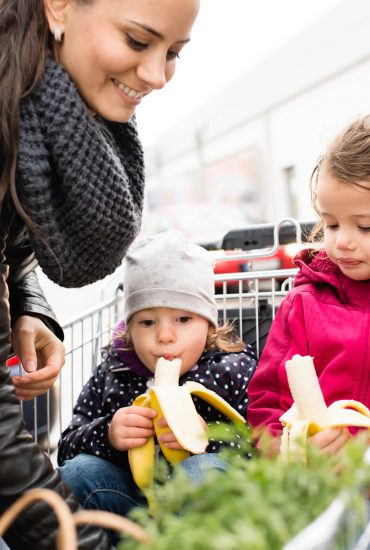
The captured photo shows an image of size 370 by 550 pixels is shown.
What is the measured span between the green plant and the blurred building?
23.8 feet

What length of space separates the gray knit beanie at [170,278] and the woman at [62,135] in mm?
574

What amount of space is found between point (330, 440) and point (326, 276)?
53 cm

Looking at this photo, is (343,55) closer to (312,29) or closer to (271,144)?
(312,29)

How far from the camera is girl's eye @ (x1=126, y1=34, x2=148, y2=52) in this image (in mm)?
1397

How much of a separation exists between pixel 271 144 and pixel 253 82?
4.30 ft

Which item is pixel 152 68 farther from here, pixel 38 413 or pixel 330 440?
pixel 38 413

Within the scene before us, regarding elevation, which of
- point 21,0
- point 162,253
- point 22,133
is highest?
point 21,0

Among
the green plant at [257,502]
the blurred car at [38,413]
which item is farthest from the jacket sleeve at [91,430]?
the green plant at [257,502]

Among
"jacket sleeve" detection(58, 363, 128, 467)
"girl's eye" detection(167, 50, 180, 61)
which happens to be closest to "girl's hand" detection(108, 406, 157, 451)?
"jacket sleeve" detection(58, 363, 128, 467)

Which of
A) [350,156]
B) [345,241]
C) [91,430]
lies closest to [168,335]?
[91,430]

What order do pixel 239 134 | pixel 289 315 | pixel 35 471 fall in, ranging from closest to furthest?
1. pixel 35 471
2. pixel 289 315
3. pixel 239 134

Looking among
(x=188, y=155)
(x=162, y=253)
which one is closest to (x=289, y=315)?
(x=162, y=253)

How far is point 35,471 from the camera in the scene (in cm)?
125

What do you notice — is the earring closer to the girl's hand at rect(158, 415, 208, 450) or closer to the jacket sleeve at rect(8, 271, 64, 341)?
the jacket sleeve at rect(8, 271, 64, 341)
